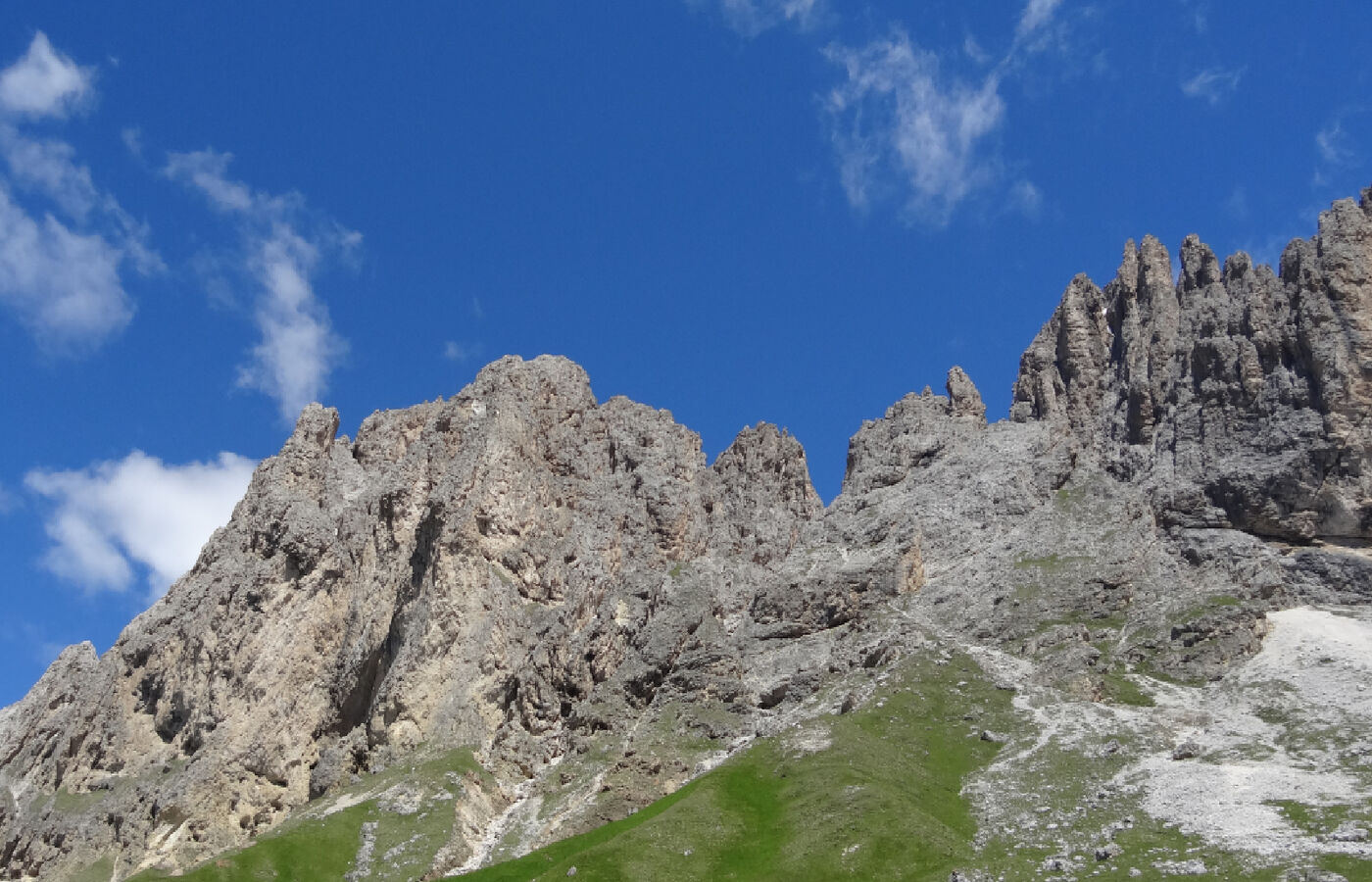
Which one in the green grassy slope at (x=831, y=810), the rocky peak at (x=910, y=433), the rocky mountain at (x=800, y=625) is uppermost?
the rocky peak at (x=910, y=433)

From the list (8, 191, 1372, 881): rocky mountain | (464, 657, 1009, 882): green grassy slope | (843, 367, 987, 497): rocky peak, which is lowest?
(464, 657, 1009, 882): green grassy slope

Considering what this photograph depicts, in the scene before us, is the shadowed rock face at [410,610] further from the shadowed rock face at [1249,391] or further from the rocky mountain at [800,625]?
the shadowed rock face at [1249,391]

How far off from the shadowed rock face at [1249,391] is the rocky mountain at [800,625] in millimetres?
453

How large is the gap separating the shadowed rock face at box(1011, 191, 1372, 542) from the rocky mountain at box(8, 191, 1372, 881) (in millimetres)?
453

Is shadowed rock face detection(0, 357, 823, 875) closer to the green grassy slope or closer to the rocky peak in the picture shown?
the rocky peak

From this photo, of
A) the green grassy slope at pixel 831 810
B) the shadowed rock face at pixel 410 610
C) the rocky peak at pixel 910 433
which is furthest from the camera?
the rocky peak at pixel 910 433

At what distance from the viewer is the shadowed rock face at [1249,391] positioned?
394 feet

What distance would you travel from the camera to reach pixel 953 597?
12244cm

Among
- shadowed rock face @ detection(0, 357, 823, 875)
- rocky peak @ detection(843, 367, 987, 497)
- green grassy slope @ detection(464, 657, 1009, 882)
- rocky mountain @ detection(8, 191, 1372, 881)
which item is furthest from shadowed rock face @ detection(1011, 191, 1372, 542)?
shadowed rock face @ detection(0, 357, 823, 875)

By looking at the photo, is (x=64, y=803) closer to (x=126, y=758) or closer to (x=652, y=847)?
(x=126, y=758)

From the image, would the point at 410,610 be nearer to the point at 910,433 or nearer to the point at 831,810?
the point at 831,810

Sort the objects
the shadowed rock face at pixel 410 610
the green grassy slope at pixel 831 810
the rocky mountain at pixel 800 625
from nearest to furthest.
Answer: the green grassy slope at pixel 831 810 → the rocky mountain at pixel 800 625 → the shadowed rock face at pixel 410 610

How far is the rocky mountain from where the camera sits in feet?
279

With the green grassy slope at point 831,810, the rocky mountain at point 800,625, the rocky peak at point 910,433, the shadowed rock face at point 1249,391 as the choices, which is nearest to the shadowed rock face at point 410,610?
the rocky mountain at point 800,625
